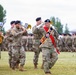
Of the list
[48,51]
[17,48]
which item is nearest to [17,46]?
[17,48]

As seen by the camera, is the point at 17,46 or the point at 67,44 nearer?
the point at 17,46

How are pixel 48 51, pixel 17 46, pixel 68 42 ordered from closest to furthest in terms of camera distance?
pixel 48 51 → pixel 17 46 → pixel 68 42

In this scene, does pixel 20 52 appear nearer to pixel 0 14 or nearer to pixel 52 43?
pixel 52 43

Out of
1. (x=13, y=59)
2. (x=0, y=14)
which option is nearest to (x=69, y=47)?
(x=13, y=59)

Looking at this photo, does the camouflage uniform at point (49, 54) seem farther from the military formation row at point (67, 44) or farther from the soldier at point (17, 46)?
the military formation row at point (67, 44)

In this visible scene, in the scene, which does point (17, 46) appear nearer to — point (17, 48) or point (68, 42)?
point (17, 48)

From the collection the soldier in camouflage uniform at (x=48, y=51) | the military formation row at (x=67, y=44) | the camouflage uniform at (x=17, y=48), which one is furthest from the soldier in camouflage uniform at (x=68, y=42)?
the soldier in camouflage uniform at (x=48, y=51)

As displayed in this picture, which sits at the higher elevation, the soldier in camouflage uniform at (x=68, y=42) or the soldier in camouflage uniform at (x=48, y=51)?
the soldier in camouflage uniform at (x=48, y=51)

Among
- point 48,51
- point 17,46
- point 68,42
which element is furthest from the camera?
point 68,42

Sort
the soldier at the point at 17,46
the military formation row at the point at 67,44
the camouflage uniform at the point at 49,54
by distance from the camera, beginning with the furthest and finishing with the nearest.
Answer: the military formation row at the point at 67,44 < the soldier at the point at 17,46 < the camouflage uniform at the point at 49,54

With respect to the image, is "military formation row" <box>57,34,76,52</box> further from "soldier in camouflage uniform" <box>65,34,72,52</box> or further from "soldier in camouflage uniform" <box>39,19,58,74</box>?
"soldier in camouflage uniform" <box>39,19,58,74</box>

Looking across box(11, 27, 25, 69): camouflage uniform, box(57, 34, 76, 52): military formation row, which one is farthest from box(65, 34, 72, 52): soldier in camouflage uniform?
box(11, 27, 25, 69): camouflage uniform

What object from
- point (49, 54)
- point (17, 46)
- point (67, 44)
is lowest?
point (67, 44)

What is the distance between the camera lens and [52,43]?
17.5m
